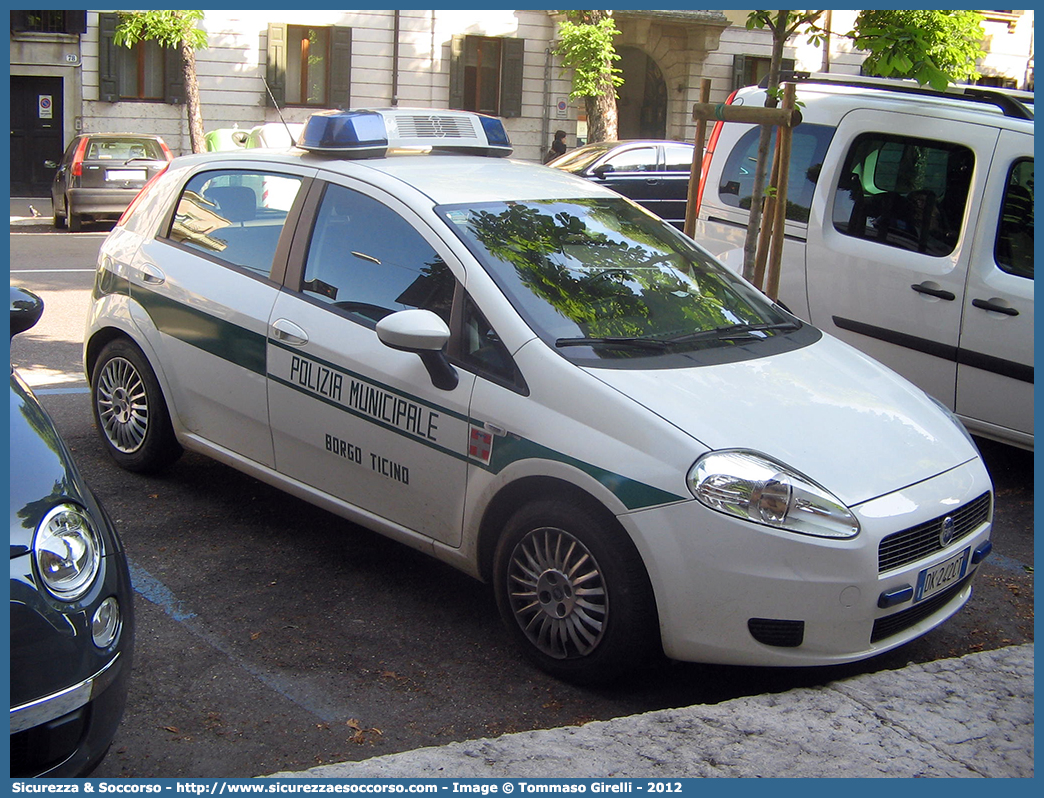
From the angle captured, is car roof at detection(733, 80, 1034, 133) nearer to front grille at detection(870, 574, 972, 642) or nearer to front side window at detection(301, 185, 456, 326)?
front grille at detection(870, 574, 972, 642)

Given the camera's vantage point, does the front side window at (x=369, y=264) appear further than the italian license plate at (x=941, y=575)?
Yes

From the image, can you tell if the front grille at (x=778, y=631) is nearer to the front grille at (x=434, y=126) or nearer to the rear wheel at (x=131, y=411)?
the front grille at (x=434, y=126)

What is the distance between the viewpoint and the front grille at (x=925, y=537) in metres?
3.45

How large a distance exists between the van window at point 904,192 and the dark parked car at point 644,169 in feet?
34.5

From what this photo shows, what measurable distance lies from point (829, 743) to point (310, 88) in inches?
1085

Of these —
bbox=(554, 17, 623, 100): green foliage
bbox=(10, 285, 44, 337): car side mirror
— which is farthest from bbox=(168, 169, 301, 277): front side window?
bbox=(554, 17, 623, 100): green foliage

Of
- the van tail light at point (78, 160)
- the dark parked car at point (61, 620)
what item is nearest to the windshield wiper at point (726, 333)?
the dark parked car at point (61, 620)

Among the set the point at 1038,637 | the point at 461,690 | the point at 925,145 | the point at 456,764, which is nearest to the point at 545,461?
the point at 461,690

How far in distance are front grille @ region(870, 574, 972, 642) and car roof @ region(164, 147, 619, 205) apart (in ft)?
6.93

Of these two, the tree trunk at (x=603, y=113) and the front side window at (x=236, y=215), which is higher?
the tree trunk at (x=603, y=113)

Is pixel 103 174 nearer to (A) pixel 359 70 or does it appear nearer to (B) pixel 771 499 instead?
(A) pixel 359 70

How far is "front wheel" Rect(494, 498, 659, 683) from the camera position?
11.5 ft

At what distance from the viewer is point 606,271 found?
4.32m

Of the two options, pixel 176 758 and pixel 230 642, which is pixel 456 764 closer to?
pixel 176 758
